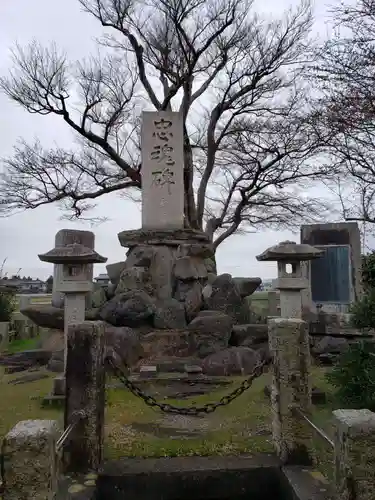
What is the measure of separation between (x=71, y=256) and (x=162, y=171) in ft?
15.3

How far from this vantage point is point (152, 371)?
23.6 feet

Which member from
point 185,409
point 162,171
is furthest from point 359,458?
point 162,171

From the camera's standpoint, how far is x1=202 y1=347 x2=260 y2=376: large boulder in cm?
746

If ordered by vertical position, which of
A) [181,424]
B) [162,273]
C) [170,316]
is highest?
[162,273]

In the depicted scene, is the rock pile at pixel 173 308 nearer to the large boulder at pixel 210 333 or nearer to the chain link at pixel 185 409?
the large boulder at pixel 210 333

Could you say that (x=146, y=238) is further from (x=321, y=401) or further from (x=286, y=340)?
(x=286, y=340)

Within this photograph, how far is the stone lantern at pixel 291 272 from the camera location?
268 inches

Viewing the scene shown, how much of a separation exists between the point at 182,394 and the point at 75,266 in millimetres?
2552

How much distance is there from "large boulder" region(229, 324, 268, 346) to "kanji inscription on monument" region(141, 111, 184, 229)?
3141 mm

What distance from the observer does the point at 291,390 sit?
374cm

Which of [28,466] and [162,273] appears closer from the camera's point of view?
[28,466]

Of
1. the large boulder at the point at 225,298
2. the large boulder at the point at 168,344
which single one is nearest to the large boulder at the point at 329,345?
the large boulder at the point at 225,298

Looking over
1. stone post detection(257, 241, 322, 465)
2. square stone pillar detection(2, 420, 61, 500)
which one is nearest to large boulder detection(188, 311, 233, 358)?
stone post detection(257, 241, 322, 465)

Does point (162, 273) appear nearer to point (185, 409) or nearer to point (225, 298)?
point (225, 298)
